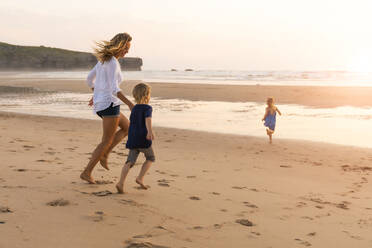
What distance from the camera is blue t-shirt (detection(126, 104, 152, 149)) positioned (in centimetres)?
467

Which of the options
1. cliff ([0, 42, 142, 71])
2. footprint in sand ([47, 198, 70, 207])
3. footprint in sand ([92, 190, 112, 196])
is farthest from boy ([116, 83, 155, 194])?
cliff ([0, 42, 142, 71])

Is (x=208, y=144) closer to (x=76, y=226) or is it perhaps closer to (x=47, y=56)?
(x=76, y=226)

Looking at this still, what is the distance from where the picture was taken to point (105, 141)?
509cm

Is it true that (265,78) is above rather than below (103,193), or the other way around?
above

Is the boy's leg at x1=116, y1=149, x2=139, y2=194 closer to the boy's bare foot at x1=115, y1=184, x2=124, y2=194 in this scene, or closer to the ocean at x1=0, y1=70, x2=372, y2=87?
the boy's bare foot at x1=115, y1=184, x2=124, y2=194

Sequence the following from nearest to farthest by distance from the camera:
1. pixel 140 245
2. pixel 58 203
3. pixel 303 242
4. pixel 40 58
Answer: pixel 140 245
pixel 303 242
pixel 58 203
pixel 40 58

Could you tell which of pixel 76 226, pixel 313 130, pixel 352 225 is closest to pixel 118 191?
pixel 76 226

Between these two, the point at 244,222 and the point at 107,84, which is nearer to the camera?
the point at 244,222

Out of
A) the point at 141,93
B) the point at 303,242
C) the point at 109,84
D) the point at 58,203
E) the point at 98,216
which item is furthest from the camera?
the point at 109,84

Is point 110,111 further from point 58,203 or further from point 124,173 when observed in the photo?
point 58,203

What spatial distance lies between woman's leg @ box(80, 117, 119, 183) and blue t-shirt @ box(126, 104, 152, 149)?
1.31 ft

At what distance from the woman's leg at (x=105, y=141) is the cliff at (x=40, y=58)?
118 meters

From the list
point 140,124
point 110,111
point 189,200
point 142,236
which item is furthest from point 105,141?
point 142,236

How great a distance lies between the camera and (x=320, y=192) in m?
5.49
